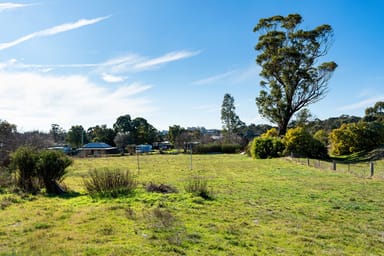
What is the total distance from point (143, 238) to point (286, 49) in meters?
26.9

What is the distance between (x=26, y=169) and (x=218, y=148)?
40433 mm

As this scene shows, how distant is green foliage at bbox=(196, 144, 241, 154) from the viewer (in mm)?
48375

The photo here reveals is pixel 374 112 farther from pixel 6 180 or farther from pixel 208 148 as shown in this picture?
pixel 6 180

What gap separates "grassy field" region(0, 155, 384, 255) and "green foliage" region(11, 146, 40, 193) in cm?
92

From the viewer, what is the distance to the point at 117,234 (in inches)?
196

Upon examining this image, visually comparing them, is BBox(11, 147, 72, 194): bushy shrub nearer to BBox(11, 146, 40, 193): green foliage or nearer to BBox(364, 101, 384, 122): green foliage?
BBox(11, 146, 40, 193): green foliage

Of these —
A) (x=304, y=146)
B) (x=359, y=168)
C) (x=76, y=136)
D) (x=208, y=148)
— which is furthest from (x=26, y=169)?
(x=76, y=136)

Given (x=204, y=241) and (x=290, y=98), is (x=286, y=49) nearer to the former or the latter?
(x=290, y=98)

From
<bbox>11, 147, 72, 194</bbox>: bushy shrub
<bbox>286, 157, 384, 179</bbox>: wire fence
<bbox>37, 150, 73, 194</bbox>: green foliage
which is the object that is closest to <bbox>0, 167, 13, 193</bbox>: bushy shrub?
<bbox>11, 147, 72, 194</bbox>: bushy shrub

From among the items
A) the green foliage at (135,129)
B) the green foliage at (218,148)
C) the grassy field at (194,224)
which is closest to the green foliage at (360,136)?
the grassy field at (194,224)

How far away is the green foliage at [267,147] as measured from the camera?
97.7ft

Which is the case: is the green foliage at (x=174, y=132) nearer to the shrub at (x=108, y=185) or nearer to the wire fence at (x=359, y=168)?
the wire fence at (x=359, y=168)

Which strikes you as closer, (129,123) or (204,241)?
(204,241)

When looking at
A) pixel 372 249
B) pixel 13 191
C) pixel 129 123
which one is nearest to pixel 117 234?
pixel 372 249
